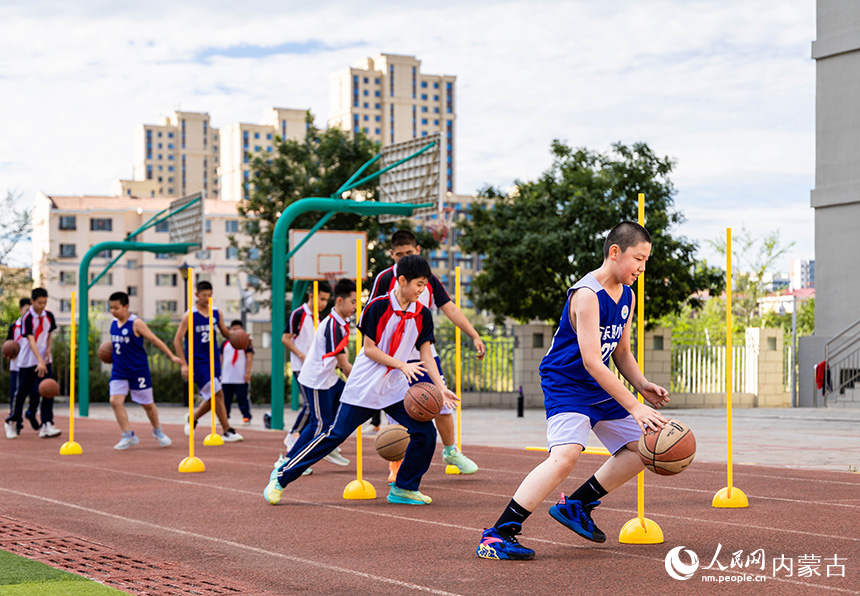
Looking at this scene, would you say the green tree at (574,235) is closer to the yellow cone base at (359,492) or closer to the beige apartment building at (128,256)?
the yellow cone base at (359,492)

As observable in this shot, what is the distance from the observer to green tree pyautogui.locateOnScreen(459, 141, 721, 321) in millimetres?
27109

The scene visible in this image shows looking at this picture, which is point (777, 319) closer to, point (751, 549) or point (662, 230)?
point (662, 230)

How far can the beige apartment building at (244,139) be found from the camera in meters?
172

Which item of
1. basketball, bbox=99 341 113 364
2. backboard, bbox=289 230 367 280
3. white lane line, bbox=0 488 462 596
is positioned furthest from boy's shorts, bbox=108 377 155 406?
backboard, bbox=289 230 367 280

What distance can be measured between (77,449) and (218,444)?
1844 mm

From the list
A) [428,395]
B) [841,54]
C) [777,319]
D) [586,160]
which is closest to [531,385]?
[586,160]

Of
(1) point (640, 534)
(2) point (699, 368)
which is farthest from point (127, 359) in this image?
(2) point (699, 368)

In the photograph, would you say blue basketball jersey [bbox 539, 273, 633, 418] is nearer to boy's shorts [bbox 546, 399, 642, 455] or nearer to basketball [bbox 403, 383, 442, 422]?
boy's shorts [bbox 546, 399, 642, 455]

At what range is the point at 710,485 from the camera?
939 cm

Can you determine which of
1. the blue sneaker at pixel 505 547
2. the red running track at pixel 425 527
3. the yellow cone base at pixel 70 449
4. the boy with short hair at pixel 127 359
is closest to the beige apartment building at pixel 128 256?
the yellow cone base at pixel 70 449

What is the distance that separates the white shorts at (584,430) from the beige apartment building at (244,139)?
551 ft

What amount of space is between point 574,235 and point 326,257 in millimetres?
6670

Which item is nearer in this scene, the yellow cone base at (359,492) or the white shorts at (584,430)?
the white shorts at (584,430)

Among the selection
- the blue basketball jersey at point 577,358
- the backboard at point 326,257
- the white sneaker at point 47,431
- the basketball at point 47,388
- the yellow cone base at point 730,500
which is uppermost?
the backboard at point 326,257
